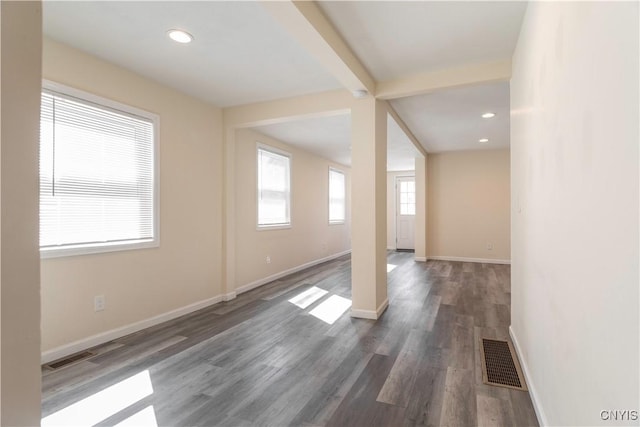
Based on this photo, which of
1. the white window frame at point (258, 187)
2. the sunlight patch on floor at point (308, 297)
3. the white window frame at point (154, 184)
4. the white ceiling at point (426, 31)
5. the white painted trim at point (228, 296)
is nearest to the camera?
the white ceiling at point (426, 31)

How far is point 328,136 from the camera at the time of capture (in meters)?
5.16

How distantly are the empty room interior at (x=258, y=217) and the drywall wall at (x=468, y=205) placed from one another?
2.28 metres

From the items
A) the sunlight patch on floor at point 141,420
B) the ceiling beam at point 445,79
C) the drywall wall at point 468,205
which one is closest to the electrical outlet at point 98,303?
the sunlight patch on floor at point 141,420

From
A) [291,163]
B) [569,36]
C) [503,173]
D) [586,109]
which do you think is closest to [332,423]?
[586,109]

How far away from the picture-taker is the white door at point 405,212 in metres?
9.23

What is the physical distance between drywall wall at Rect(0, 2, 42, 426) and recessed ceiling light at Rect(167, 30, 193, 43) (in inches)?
70.3

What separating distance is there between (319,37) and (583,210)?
1798 mm

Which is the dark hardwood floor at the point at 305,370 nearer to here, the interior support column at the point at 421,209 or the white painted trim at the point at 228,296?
the white painted trim at the point at 228,296

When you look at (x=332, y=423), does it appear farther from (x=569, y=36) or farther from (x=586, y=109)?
(x=569, y=36)

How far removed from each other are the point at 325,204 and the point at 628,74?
646 cm

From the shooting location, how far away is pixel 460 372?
7.38 feet

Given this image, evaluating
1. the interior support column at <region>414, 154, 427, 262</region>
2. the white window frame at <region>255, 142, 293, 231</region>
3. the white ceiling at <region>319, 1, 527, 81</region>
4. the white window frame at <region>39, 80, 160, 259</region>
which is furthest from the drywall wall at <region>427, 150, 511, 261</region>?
the white window frame at <region>39, 80, 160, 259</region>

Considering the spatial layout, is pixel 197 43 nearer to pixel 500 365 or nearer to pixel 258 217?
pixel 258 217

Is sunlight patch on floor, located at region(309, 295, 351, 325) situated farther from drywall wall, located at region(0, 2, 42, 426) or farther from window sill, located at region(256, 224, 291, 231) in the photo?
drywall wall, located at region(0, 2, 42, 426)
